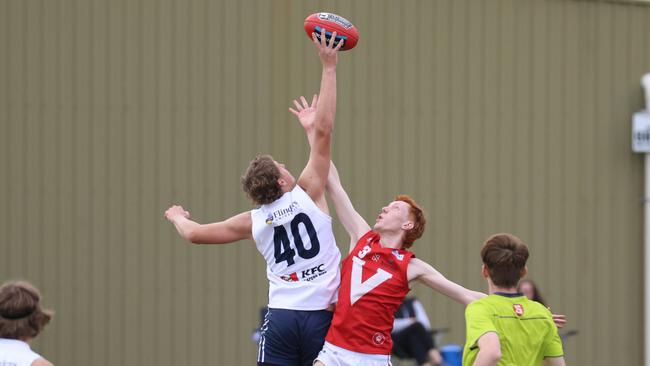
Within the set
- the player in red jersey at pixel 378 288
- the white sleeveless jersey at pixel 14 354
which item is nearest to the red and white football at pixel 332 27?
the player in red jersey at pixel 378 288

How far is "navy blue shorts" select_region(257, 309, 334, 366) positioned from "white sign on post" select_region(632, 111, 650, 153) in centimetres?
682

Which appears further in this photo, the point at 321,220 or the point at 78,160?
the point at 78,160

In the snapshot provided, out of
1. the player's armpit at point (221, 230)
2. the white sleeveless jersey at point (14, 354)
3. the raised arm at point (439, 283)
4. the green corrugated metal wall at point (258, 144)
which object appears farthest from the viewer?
the green corrugated metal wall at point (258, 144)

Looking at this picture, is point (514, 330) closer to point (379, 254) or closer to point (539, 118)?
point (379, 254)

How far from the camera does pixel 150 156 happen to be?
33.0 ft

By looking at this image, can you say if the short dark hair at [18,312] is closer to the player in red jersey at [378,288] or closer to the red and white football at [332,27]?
the player in red jersey at [378,288]

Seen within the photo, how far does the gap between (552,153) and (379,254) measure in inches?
241

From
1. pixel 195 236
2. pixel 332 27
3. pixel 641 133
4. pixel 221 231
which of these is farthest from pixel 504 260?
pixel 641 133

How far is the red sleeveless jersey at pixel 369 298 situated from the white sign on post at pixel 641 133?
21.5 ft

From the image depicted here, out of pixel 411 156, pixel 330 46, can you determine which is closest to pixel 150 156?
pixel 411 156

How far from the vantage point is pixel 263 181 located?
566 cm

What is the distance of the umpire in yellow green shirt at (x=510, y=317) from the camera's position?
492 cm

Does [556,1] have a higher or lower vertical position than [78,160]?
higher

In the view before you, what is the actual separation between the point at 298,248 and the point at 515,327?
1.37 m
